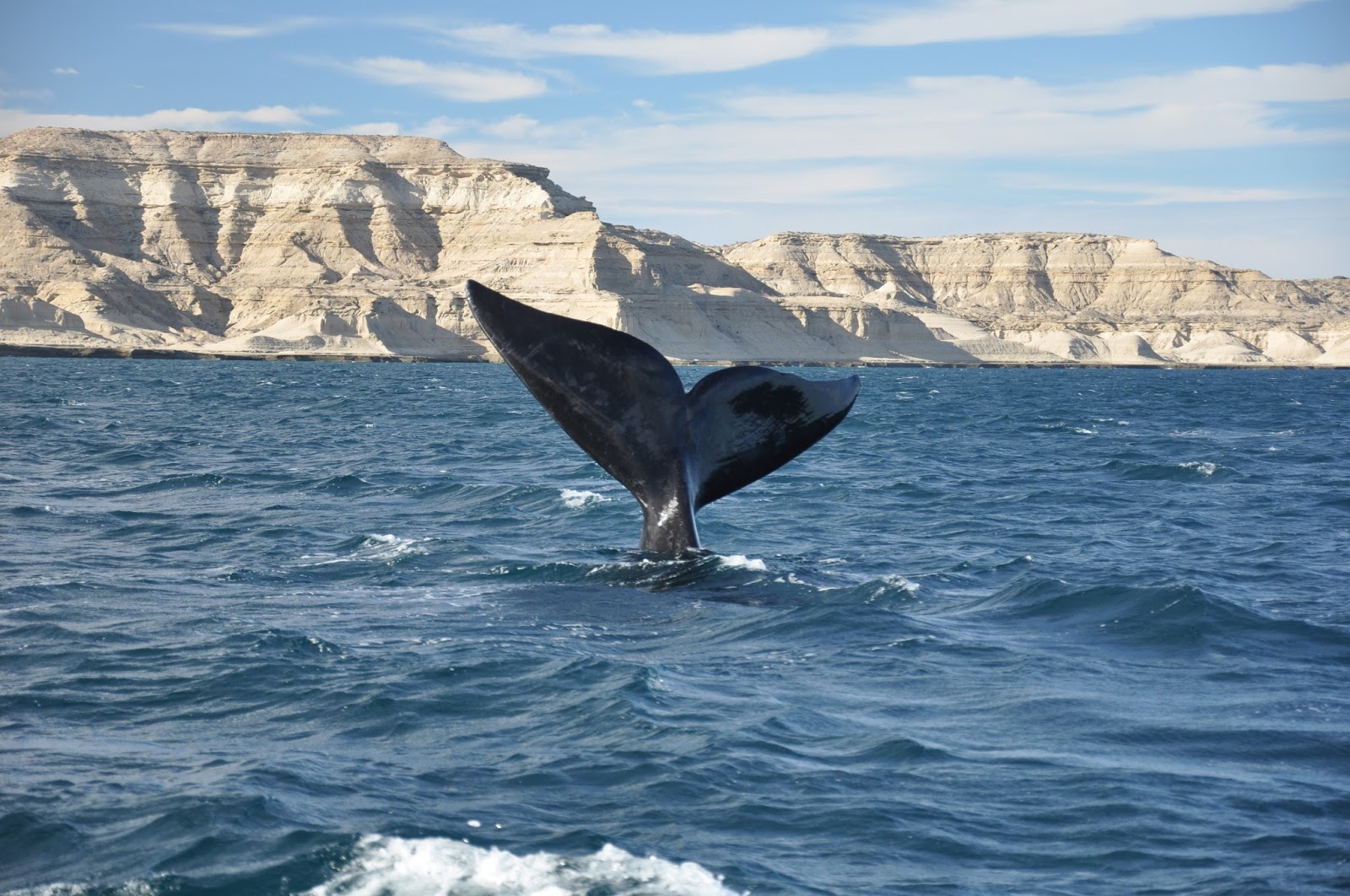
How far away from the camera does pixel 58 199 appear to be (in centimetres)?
14638

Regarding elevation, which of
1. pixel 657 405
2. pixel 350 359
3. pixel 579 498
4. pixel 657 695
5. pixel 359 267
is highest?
pixel 359 267

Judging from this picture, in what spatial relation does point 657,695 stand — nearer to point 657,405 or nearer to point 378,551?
point 657,405

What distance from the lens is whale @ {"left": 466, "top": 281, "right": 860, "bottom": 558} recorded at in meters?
11.3

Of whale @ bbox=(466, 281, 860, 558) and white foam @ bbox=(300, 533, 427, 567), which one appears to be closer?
whale @ bbox=(466, 281, 860, 558)

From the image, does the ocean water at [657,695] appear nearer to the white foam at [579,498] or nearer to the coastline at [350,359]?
the white foam at [579,498]

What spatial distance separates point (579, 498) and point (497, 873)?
568 inches

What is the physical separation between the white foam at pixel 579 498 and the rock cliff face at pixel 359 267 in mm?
103730

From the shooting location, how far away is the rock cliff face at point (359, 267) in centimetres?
12862

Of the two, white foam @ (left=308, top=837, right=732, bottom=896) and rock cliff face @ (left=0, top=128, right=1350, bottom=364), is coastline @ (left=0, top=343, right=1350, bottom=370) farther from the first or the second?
white foam @ (left=308, top=837, right=732, bottom=896)

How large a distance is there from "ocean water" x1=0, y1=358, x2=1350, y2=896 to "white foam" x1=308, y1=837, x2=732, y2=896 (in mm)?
20

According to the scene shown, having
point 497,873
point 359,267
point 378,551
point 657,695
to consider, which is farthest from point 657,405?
point 359,267

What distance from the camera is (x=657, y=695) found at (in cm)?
956

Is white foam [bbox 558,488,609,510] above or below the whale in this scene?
below

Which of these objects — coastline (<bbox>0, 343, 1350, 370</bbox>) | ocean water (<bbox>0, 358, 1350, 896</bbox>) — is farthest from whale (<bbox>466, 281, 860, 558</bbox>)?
coastline (<bbox>0, 343, 1350, 370</bbox>)
